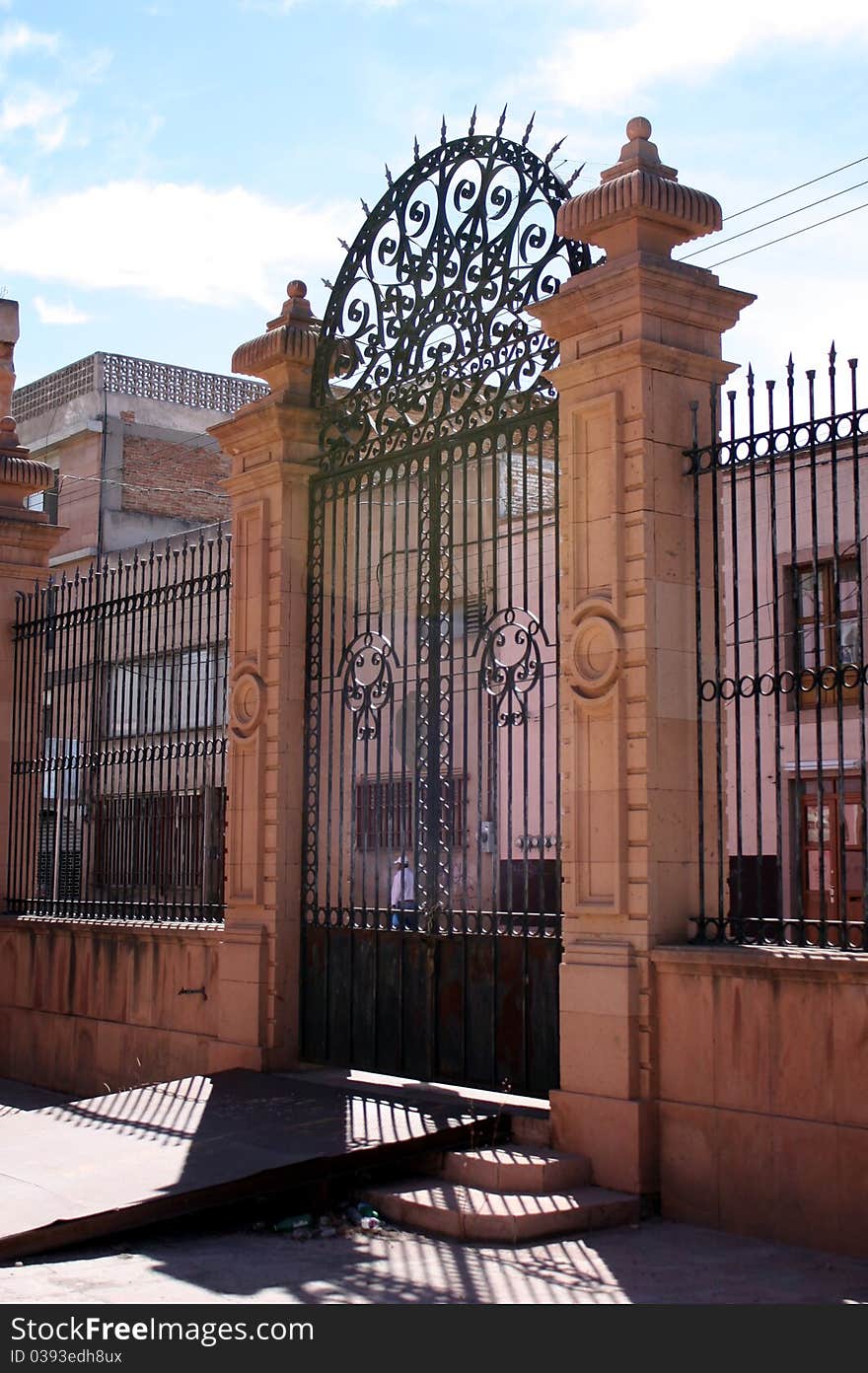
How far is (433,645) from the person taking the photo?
876 cm

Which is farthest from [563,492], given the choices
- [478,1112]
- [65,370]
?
[65,370]

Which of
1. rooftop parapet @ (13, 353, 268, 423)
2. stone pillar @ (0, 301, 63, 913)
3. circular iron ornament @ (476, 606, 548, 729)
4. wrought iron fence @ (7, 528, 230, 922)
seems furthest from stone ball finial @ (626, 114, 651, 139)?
rooftop parapet @ (13, 353, 268, 423)

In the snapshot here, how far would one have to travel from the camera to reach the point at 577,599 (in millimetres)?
7570

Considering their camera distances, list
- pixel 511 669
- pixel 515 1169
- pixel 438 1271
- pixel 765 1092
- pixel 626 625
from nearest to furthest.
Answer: pixel 438 1271
pixel 765 1092
pixel 515 1169
pixel 626 625
pixel 511 669

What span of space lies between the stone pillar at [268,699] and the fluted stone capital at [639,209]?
2809mm

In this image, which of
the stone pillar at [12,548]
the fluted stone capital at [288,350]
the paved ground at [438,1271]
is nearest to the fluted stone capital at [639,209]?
the fluted stone capital at [288,350]

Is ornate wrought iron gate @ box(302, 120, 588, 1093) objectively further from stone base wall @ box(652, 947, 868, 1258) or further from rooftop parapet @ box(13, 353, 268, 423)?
rooftop parapet @ box(13, 353, 268, 423)

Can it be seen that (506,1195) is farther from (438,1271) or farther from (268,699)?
(268,699)

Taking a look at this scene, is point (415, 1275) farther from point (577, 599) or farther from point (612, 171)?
point (612, 171)

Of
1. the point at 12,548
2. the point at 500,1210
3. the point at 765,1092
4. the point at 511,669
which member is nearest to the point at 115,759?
the point at 12,548

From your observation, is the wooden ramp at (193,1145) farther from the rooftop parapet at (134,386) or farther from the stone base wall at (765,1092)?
the rooftop parapet at (134,386)

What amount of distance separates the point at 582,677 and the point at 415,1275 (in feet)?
9.51

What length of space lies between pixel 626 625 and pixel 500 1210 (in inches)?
108

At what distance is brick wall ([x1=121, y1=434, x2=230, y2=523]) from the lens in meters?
30.5
